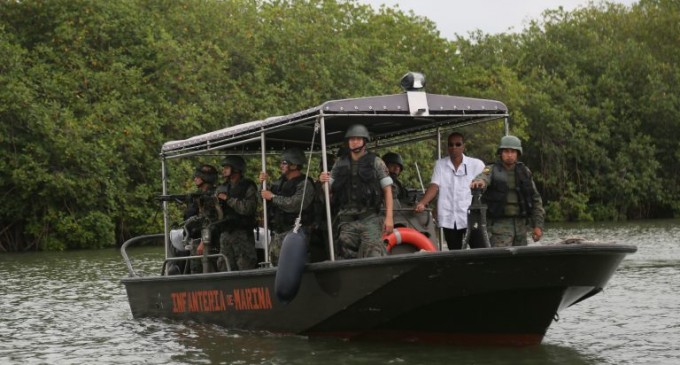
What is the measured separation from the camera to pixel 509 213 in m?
11.1

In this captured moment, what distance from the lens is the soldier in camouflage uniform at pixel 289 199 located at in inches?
447

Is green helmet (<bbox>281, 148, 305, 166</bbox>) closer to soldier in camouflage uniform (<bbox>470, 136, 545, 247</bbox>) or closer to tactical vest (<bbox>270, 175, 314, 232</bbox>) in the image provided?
tactical vest (<bbox>270, 175, 314, 232</bbox>)

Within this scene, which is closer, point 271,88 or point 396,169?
point 396,169

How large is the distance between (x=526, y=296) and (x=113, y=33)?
25326 mm

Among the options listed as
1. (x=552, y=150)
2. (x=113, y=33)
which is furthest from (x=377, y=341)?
(x=552, y=150)

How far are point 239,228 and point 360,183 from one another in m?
2.43

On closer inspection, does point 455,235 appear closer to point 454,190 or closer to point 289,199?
point 454,190

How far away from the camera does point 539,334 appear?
10.9 metres

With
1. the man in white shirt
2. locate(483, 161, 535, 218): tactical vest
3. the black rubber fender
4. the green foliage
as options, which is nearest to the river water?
the black rubber fender

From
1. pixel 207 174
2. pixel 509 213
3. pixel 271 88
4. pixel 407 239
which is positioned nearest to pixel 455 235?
pixel 407 239

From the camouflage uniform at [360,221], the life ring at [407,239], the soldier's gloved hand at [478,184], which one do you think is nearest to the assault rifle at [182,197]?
the camouflage uniform at [360,221]

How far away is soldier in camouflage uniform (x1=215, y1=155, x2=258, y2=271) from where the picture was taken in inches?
503

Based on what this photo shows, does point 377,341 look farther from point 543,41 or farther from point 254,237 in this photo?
point 543,41

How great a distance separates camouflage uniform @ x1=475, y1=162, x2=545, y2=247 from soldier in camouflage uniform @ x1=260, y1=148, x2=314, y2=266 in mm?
1680
